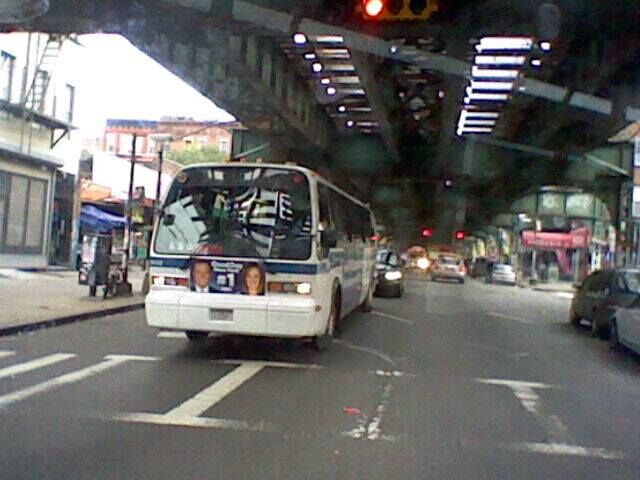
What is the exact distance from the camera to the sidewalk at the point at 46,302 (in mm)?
14786

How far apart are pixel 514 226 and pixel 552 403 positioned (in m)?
49.4

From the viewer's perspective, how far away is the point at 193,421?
7.62 meters

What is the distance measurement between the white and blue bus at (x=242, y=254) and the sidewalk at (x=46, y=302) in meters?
3.68

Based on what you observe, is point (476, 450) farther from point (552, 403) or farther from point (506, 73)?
point (506, 73)

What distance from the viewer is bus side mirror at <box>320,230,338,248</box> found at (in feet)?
38.8

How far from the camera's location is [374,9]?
9.55 metres

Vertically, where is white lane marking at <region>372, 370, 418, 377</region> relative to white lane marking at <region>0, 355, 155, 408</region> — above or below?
above

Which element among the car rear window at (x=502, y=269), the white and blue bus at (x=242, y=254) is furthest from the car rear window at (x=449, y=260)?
the white and blue bus at (x=242, y=254)

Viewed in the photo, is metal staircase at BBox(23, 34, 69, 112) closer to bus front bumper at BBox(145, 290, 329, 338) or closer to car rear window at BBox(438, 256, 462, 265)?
bus front bumper at BBox(145, 290, 329, 338)

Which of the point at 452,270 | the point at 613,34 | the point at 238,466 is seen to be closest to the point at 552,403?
the point at 238,466

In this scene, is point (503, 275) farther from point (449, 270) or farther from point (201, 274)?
point (201, 274)

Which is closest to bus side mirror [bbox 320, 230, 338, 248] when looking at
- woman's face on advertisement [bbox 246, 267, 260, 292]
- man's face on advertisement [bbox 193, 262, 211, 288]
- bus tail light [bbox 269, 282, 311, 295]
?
bus tail light [bbox 269, 282, 311, 295]

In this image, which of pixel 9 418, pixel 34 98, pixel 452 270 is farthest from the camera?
pixel 452 270

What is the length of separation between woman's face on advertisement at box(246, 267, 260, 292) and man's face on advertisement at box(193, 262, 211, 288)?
22.3 inches
